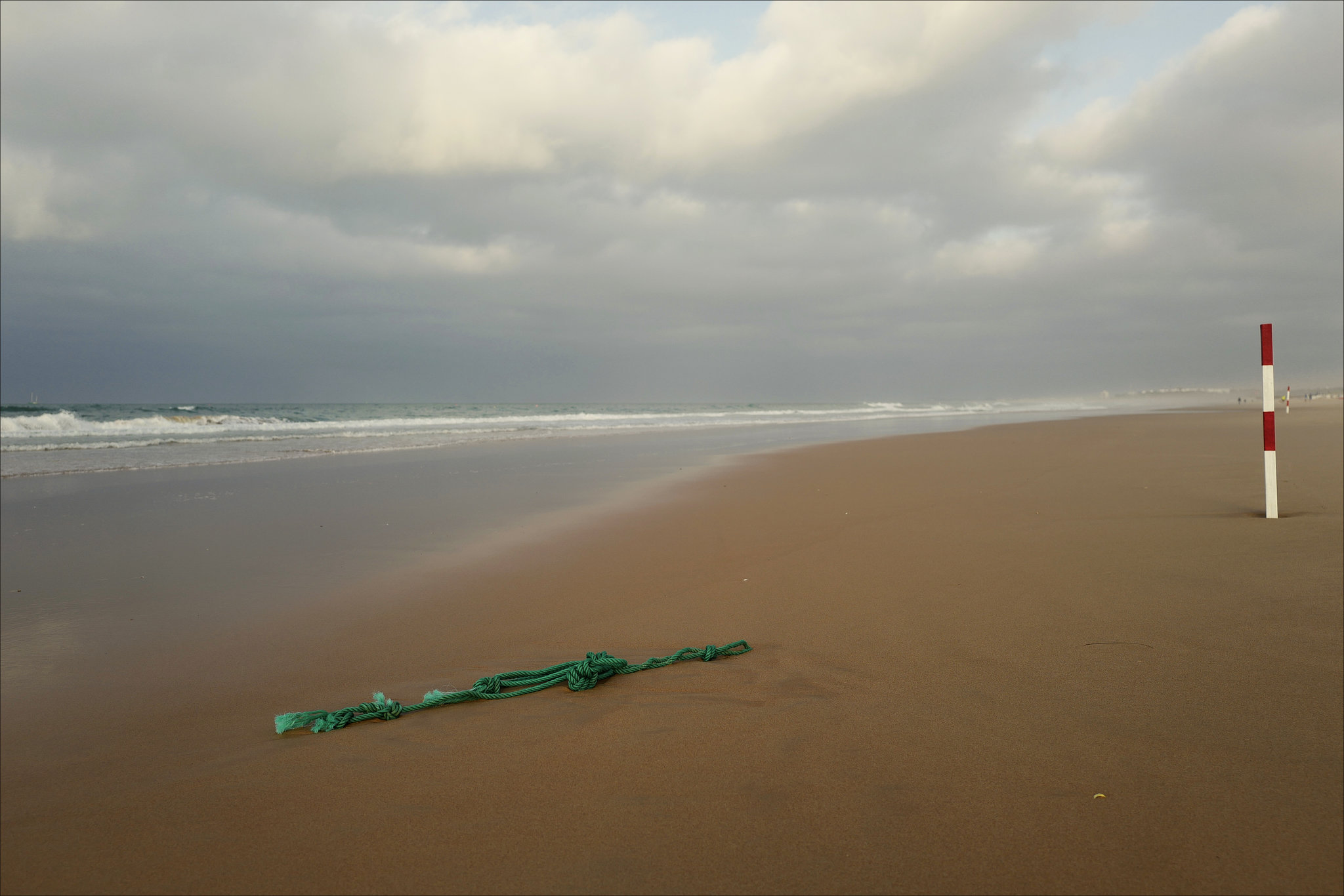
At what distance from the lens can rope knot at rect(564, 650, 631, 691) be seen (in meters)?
2.70

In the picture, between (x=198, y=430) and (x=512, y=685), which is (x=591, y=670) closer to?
(x=512, y=685)

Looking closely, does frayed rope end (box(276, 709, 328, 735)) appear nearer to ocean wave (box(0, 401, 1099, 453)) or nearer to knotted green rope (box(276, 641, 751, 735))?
knotted green rope (box(276, 641, 751, 735))

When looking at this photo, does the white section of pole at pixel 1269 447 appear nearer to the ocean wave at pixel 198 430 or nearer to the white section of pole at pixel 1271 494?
the white section of pole at pixel 1271 494

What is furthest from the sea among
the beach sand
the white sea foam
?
the beach sand

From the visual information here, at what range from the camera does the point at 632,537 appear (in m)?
5.61

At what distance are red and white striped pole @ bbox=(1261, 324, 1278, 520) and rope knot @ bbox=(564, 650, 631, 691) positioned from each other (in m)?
4.94

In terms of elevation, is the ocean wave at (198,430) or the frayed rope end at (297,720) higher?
the ocean wave at (198,430)

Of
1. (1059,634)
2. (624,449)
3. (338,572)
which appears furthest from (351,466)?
(1059,634)

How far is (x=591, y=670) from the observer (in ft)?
8.98

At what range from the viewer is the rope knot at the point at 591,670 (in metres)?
2.70

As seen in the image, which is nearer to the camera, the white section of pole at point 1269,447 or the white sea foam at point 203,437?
the white section of pole at point 1269,447

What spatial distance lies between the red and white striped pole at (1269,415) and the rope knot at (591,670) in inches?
194

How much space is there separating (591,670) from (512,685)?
32 cm

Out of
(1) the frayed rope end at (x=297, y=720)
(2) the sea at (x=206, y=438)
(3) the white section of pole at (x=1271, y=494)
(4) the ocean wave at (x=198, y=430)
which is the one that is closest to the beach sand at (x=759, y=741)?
(1) the frayed rope end at (x=297, y=720)
